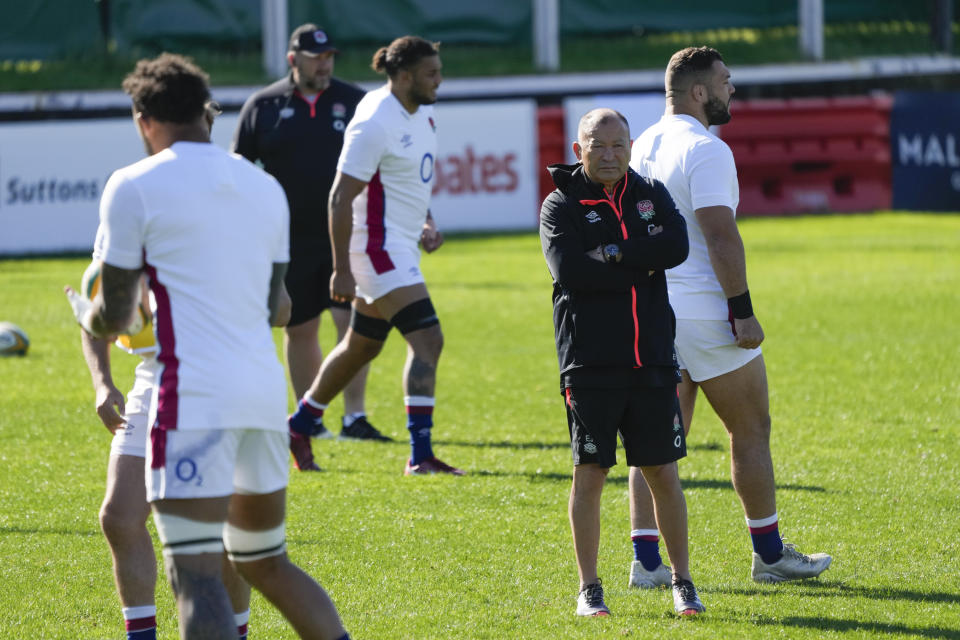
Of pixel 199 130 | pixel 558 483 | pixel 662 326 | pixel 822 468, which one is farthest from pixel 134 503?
pixel 822 468

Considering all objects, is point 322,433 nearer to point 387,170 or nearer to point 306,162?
point 306,162

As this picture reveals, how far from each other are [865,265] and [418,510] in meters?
10.9

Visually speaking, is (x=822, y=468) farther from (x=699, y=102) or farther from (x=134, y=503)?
(x=134, y=503)

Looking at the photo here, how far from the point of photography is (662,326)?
16.1ft

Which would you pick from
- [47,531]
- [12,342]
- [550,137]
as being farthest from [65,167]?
[47,531]

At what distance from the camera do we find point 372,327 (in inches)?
304

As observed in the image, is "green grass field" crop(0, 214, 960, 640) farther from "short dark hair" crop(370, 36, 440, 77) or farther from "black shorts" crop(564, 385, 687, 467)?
"short dark hair" crop(370, 36, 440, 77)

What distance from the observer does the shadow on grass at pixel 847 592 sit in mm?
5231

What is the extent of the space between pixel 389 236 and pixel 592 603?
119 inches

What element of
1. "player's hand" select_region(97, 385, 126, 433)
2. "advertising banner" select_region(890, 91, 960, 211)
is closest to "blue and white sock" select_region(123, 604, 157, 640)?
"player's hand" select_region(97, 385, 126, 433)

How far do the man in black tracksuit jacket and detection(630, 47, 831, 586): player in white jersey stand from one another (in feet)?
1.32

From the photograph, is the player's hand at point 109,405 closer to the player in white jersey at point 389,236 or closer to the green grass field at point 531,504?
the green grass field at point 531,504

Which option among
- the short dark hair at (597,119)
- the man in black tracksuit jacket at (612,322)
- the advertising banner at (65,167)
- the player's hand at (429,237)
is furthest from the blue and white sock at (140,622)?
the advertising banner at (65,167)

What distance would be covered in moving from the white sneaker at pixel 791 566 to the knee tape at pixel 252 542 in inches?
91.9
